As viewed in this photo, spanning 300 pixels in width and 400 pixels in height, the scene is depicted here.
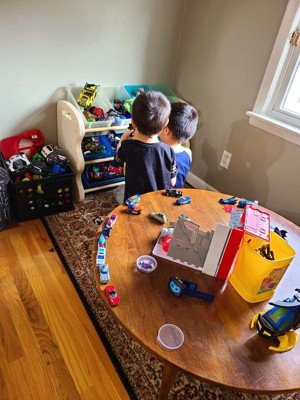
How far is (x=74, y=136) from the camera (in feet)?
6.17

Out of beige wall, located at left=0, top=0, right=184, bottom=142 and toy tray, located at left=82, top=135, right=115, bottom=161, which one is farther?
toy tray, located at left=82, top=135, right=115, bottom=161

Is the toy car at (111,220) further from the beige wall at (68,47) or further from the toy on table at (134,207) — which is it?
the beige wall at (68,47)

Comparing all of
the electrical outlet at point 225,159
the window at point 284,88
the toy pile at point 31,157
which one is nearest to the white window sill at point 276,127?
the window at point 284,88

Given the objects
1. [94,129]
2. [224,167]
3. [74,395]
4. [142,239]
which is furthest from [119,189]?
[74,395]

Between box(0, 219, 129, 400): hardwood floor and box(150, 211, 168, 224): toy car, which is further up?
box(150, 211, 168, 224): toy car

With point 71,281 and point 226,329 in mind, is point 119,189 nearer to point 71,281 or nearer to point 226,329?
point 71,281

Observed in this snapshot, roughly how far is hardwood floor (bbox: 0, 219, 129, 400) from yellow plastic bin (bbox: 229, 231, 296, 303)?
0.66m

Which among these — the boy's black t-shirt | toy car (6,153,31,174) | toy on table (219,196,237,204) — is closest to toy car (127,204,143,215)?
the boy's black t-shirt

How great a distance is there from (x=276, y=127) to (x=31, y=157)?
1572mm

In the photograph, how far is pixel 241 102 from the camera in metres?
1.99

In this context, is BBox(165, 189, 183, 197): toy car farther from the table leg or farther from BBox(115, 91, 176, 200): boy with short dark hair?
the table leg

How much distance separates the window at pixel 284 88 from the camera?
5.35ft

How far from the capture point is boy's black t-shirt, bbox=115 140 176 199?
1404 mm

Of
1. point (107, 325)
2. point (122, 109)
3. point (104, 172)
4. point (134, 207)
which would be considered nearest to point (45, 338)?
point (107, 325)
